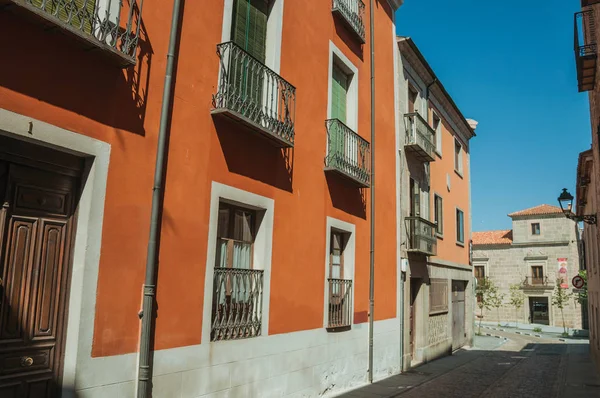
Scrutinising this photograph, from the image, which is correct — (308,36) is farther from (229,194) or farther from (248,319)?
(248,319)

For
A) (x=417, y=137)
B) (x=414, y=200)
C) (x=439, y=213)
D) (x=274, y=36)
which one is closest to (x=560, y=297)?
(x=439, y=213)

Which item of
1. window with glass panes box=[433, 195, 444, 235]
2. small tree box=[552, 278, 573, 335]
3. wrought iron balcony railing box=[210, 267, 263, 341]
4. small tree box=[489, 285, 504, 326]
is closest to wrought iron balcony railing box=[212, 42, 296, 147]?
wrought iron balcony railing box=[210, 267, 263, 341]

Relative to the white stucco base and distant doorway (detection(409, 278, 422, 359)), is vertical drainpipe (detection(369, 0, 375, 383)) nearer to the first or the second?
the white stucco base

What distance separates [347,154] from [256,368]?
15.6ft

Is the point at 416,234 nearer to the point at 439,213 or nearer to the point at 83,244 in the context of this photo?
the point at 439,213

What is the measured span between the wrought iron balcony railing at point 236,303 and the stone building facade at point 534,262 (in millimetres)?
41687

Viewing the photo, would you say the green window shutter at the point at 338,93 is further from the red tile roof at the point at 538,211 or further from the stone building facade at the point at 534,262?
the red tile roof at the point at 538,211

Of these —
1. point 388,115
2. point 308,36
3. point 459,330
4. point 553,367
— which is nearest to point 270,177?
point 308,36

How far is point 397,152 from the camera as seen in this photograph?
42.7 feet

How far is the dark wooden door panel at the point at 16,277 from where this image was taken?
413 cm

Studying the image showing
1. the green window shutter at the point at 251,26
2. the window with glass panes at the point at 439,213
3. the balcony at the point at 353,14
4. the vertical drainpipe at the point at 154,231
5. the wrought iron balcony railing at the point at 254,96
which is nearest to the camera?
the vertical drainpipe at the point at 154,231

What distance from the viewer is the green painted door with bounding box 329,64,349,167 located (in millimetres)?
9242

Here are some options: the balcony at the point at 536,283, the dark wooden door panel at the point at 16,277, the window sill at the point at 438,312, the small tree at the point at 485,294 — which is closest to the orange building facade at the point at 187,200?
the dark wooden door panel at the point at 16,277

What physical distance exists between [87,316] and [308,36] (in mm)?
6253
